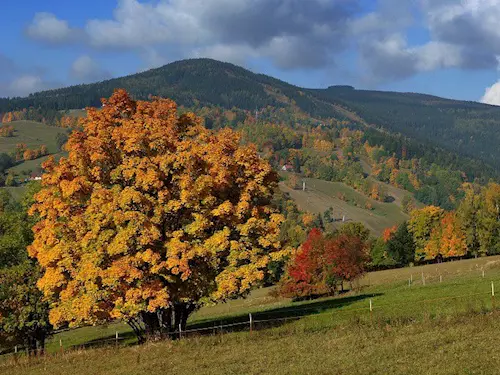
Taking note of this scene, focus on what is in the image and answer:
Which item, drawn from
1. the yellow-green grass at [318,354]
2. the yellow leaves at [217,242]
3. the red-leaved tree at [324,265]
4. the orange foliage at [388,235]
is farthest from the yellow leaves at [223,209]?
the orange foliage at [388,235]

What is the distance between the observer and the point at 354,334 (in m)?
27.7

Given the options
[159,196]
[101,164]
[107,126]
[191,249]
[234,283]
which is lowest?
[234,283]

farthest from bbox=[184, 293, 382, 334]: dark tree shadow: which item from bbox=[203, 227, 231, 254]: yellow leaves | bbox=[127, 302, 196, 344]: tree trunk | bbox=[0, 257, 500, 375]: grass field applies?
bbox=[203, 227, 231, 254]: yellow leaves

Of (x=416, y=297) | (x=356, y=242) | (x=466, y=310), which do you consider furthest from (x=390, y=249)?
(x=466, y=310)

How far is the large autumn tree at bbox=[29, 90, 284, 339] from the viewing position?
30.3 meters

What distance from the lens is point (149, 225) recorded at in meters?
30.6

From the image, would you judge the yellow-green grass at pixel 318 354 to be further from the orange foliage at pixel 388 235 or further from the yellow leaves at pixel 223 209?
the orange foliage at pixel 388 235

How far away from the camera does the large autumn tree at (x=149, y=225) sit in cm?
3031

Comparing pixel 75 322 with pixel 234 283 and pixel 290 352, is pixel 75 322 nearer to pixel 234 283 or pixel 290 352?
pixel 234 283

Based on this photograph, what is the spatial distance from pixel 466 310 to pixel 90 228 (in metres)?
21.8

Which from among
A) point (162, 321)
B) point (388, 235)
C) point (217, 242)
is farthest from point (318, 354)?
point (388, 235)

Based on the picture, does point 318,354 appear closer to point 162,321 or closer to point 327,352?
point 327,352

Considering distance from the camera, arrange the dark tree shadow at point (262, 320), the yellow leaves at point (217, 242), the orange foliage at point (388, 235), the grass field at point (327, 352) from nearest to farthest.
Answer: the grass field at point (327, 352) → the yellow leaves at point (217, 242) → the dark tree shadow at point (262, 320) → the orange foliage at point (388, 235)

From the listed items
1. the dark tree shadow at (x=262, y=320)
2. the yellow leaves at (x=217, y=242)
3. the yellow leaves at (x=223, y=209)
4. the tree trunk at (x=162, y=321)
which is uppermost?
the yellow leaves at (x=223, y=209)
